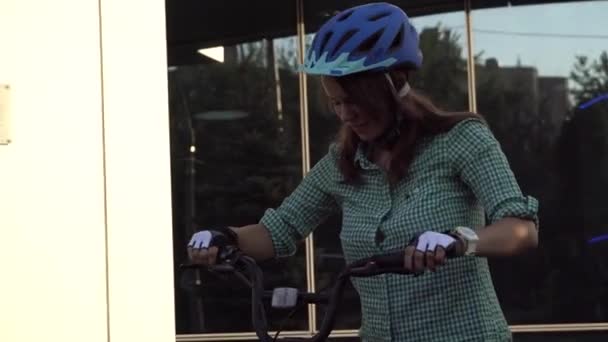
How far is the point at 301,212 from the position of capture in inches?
98.6

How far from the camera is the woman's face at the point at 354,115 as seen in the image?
225cm

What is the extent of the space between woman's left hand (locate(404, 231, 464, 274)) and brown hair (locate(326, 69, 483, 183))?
36cm

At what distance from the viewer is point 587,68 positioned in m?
8.92

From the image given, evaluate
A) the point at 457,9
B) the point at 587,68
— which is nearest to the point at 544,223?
the point at 587,68

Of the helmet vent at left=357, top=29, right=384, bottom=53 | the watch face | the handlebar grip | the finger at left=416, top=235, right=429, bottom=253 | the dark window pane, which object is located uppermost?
the helmet vent at left=357, top=29, right=384, bottom=53

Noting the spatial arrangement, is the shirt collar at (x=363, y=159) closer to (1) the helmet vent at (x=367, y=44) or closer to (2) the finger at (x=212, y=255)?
(1) the helmet vent at (x=367, y=44)

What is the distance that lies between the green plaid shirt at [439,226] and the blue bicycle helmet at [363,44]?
0.67ft

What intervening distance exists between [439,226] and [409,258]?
0.94 ft

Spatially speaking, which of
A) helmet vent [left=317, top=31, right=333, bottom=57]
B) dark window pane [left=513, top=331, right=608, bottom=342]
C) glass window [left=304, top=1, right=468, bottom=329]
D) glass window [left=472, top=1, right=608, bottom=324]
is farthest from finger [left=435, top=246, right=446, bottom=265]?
dark window pane [left=513, top=331, right=608, bottom=342]

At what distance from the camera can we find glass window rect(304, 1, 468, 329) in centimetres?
881

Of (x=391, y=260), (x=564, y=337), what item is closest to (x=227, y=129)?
(x=564, y=337)

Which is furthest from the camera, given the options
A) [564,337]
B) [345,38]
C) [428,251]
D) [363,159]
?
[564,337]

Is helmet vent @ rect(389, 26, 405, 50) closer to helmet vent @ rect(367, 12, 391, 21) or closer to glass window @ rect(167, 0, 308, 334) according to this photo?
helmet vent @ rect(367, 12, 391, 21)

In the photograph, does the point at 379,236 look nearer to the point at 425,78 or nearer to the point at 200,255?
the point at 200,255
